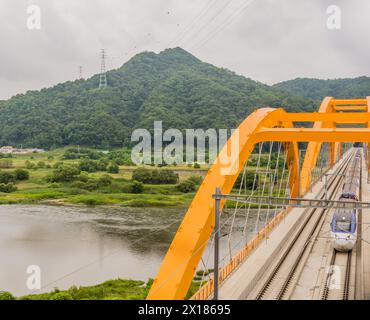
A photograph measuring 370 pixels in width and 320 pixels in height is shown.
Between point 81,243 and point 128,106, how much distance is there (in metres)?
61.0

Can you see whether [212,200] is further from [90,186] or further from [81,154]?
[81,154]

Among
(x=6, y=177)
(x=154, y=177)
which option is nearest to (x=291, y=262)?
(x=154, y=177)

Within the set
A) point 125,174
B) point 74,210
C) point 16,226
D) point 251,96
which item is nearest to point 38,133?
point 125,174

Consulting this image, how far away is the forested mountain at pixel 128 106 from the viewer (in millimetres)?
74938

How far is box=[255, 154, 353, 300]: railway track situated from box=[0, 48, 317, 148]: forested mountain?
4531 cm

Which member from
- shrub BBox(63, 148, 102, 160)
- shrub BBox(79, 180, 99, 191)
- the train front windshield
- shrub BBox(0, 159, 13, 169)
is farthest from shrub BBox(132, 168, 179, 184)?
the train front windshield

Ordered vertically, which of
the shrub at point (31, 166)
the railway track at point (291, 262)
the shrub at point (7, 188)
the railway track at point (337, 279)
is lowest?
the shrub at point (7, 188)

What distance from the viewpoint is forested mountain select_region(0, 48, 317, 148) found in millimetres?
74938

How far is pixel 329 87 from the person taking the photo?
112688 mm

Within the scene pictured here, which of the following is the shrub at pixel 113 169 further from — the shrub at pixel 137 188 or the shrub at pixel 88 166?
the shrub at pixel 137 188

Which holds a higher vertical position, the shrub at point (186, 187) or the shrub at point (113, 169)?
the shrub at point (113, 169)

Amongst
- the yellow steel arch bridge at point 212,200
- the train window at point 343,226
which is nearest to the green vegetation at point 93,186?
the train window at point 343,226

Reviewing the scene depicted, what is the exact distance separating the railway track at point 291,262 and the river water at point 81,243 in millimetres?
6375
